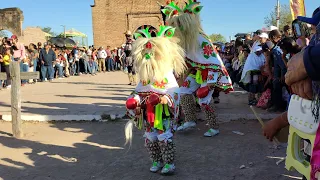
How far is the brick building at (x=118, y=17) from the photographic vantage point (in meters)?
31.5

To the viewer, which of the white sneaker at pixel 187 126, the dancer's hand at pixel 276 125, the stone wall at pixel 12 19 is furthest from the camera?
the stone wall at pixel 12 19

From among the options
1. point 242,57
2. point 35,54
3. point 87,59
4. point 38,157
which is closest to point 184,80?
point 38,157

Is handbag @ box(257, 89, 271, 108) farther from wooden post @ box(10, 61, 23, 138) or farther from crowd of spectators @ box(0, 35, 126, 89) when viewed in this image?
crowd of spectators @ box(0, 35, 126, 89)

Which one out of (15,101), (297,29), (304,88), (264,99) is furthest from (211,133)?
(304,88)

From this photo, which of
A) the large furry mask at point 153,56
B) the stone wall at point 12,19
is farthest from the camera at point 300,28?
the stone wall at point 12,19

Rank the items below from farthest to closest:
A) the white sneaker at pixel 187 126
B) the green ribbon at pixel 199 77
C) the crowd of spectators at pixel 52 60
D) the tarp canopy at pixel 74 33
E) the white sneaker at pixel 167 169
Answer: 1. the tarp canopy at pixel 74 33
2. the crowd of spectators at pixel 52 60
3. the white sneaker at pixel 187 126
4. the green ribbon at pixel 199 77
5. the white sneaker at pixel 167 169

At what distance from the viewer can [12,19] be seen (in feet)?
100

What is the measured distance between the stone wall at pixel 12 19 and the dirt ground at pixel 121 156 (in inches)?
1059

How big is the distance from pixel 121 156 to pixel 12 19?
2978cm

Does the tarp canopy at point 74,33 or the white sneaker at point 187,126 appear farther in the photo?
the tarp canopy at point 74,33

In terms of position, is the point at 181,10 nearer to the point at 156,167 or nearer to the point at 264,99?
the point at 156,167

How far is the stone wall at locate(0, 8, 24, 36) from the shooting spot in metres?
30.3

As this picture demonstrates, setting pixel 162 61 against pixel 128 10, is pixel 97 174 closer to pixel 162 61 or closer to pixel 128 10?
pixel 162 61

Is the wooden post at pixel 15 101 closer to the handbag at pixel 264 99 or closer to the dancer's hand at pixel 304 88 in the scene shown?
the handbag at pixel 264 99
